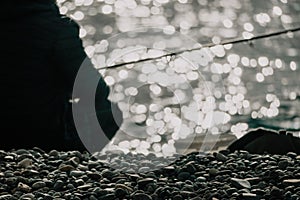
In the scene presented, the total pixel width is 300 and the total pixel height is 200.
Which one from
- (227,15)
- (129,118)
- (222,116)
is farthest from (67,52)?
(227,15)

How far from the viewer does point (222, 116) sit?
5.43 m

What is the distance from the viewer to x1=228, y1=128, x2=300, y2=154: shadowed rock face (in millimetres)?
3691

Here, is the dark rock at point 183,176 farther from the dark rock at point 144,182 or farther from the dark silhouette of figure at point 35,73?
the dark silhouette of figure at point 35,73

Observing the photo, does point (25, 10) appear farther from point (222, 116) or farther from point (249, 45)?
point (249, 45)

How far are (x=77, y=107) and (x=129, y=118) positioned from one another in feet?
3.61

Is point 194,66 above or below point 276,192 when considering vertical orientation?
above

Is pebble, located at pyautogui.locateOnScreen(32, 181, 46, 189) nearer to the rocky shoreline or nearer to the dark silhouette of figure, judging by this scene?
the rocky shoreline

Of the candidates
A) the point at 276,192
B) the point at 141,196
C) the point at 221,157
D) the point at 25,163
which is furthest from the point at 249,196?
the point at 25,163

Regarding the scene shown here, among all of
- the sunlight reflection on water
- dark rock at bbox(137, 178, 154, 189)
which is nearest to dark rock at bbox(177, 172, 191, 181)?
dark rock at bbox(137, 178, 154, 189)

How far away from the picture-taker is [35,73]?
13.2ft

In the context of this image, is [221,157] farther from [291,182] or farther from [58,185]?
[58,185]

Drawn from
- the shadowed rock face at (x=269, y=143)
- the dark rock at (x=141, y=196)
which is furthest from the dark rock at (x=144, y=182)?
the shadowed rock face at (x=269, y=143)

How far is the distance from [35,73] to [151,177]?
1.34 metres

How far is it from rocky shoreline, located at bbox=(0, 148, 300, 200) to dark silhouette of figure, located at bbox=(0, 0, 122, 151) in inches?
21.7
